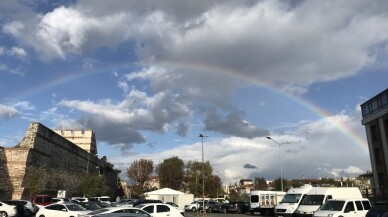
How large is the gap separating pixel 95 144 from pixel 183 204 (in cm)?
7553

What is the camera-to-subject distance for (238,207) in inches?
2338

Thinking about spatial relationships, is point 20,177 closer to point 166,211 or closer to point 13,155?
point 13,155

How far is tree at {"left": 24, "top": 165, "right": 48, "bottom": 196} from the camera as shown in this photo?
51.7 m

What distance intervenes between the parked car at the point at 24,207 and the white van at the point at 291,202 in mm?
21213

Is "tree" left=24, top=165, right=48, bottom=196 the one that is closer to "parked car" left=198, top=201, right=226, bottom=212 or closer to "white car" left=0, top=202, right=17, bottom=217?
"white car" left=0, top=202, right=17, bottom=217

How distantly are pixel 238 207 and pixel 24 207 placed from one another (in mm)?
32564

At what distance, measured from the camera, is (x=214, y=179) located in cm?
11431

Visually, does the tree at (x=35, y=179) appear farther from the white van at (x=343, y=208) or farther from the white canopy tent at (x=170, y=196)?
the white van at (x=343, y=208)

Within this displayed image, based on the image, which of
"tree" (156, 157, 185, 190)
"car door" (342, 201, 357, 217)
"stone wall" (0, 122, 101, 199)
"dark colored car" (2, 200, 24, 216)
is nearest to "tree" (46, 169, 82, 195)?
"stone wall" (0, 122, 101, 199)

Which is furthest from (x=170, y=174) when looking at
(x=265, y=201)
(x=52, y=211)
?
(x=52, y=211)

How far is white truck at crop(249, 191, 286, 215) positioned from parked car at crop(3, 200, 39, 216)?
79.8 ft

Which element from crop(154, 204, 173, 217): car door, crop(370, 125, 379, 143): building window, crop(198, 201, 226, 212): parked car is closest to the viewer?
crop(154, 204, 173, 217): car door

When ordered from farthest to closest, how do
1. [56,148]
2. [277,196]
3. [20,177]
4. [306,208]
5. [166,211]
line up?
[56,148] → [20,177] → [277,196] → [306,208] → [166,211]

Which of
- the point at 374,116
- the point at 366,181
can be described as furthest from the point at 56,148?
the point at 366,181
